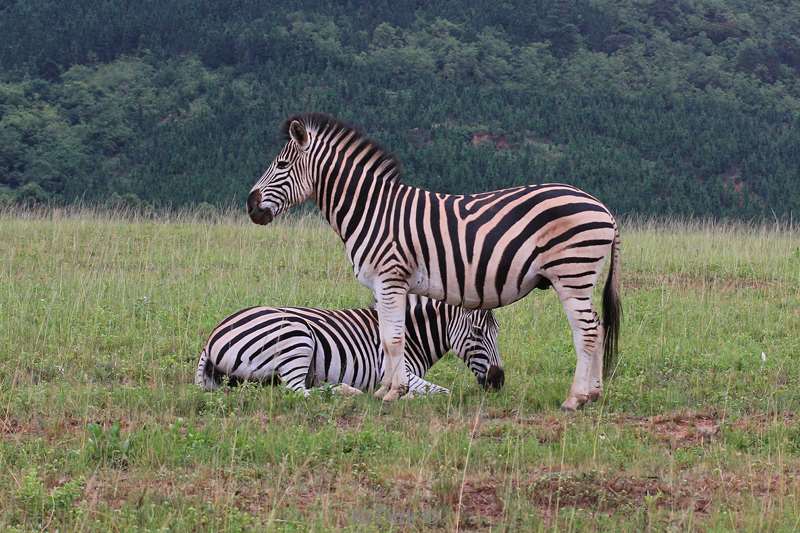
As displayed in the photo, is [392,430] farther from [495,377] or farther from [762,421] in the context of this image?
[762,421]

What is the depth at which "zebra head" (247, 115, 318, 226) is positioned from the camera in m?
8.73

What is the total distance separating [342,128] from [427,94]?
131ft

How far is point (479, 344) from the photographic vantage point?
28.3ft

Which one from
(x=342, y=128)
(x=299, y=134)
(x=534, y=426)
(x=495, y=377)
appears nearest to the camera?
(x=534, y=426)

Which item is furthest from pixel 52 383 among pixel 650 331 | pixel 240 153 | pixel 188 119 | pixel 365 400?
pixel 188 119

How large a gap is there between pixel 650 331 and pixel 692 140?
33623 millimetres

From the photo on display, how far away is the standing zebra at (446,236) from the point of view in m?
7.94

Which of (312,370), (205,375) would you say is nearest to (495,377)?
(312,370)

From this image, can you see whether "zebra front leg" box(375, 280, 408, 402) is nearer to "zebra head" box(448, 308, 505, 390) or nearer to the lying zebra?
the lying zebra

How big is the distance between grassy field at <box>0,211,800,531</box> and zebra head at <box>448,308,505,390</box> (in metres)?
0.17

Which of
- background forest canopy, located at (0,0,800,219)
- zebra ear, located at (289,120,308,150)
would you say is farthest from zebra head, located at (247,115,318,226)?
background forest canopy, located at (0,0,800,219)

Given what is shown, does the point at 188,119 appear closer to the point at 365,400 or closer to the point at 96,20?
the point at 96,20

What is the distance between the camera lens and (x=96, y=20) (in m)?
53.3

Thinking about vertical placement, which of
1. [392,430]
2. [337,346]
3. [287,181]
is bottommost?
[392,430]
